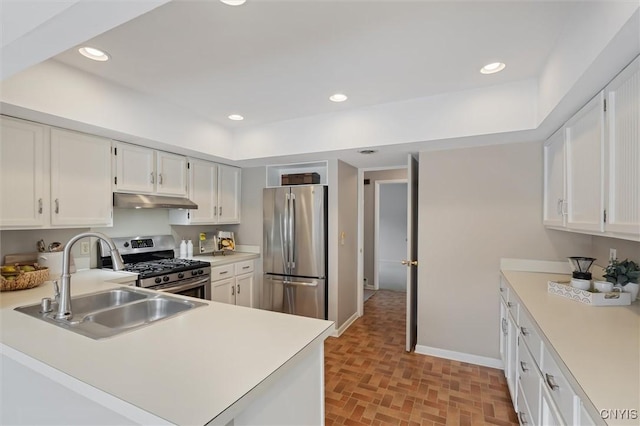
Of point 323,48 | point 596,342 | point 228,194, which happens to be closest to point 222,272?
point 228,194

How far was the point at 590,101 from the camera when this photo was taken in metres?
1.67

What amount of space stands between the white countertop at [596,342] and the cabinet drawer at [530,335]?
0.07m

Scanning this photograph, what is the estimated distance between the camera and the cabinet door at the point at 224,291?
3.41 meters

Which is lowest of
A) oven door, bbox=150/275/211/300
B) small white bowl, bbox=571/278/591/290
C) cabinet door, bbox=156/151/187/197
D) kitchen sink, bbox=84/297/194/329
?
oven door, bbox=150/275/211/300

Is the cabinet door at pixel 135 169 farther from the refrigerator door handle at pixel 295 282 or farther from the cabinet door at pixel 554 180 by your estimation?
the cabinet door at pixel 554 180

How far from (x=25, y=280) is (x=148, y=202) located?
108 centimetres

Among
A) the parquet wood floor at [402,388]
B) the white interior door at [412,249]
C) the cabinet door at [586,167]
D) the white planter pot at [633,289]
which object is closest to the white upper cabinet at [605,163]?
the cabinet door at [586,167]

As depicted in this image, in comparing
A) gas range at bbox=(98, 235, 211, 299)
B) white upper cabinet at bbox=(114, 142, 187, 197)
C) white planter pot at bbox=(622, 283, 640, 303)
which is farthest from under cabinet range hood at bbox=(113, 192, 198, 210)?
white planter pot at bbox=(622, 283, 640, 303)

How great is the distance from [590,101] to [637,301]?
4.11 feet

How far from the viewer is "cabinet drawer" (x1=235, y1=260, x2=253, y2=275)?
12.3 feet

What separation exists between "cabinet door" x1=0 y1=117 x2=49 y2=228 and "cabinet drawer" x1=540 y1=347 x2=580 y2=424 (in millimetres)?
3278

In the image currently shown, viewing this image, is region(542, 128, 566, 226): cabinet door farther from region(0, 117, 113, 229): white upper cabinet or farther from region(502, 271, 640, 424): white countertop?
region(0, 117, 113, 229): white upper cabinet

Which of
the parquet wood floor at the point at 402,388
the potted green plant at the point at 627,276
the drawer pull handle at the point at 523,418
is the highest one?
the potted green plant at the point at 627,276

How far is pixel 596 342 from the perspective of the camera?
4.11 ft
